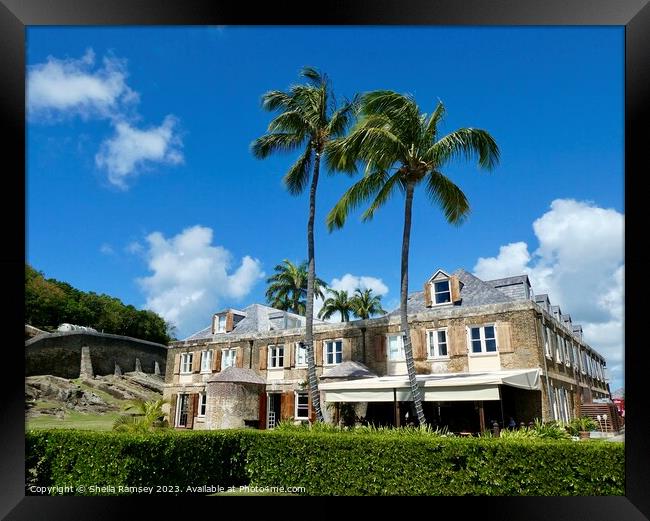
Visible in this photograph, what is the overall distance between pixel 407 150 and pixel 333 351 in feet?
31.5

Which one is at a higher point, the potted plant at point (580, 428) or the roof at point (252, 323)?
the roof at point (252, 323)

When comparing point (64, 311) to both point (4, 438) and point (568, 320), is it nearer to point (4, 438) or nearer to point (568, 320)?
point (568, 320)

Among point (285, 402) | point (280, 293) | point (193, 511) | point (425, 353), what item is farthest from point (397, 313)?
point (280, 293)

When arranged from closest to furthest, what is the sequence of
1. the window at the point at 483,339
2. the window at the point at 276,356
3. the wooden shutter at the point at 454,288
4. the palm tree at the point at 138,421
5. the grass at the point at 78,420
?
1. the palm tree at the point at 138,421
2. the window at the point at 483,339
3. the wooden shutter at the point at 454,288
4. the window at the point at 276,356
5. the grass at the point at 78,420

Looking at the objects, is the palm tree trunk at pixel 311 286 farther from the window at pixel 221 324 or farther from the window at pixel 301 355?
the window at pixel 221 324

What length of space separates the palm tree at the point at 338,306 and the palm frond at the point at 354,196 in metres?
23.1

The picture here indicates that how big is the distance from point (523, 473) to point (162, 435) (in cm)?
594

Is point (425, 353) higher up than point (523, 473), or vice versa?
point (425, 353)

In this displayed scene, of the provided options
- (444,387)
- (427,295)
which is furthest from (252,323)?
(444,387)

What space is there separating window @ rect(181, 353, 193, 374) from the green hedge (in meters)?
16.7

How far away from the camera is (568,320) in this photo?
29562 mm

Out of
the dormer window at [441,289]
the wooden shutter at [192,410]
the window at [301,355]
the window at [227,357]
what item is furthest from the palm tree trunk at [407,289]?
the wooden shutter at [192,410]

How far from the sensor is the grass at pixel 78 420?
22.9m
